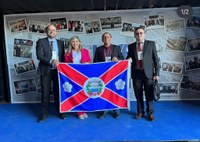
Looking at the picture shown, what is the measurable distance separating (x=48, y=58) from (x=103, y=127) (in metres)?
1.40

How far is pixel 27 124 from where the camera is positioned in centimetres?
390

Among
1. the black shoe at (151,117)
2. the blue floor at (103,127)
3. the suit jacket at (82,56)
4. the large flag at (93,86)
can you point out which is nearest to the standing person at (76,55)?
the suit jacket at (82,56)

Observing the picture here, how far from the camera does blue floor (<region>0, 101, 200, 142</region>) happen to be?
3352 mm

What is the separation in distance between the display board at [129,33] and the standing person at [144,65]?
1126mm

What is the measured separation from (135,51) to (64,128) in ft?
5.37

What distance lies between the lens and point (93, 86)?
13.1 feet

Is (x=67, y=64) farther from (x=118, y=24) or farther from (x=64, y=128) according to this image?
(x=118, y=24)

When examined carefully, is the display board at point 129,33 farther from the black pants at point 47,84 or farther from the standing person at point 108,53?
the black pants at point 47,84

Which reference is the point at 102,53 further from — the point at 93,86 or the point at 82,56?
the point at 93,86

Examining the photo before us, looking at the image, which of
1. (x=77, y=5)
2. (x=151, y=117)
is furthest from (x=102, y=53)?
(x=151, y=117)

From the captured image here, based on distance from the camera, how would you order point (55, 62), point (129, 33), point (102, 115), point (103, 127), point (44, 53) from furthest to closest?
point (129, 33) < point (102, 115) < point (44, 53) < point (55, 62) < point (103, 127)

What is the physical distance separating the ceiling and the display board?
0.10 meters

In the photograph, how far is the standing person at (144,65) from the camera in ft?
12.3

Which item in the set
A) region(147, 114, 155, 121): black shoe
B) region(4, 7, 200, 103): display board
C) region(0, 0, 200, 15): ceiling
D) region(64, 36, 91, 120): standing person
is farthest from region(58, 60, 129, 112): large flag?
region(0, 0, 200, 15): ceiling
